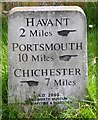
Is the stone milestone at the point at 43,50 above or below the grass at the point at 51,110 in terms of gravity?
above

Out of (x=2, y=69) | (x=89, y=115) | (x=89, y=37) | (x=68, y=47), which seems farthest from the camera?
(x=89, y=37)

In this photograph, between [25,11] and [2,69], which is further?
[2,69]

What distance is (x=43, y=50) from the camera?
4051mm

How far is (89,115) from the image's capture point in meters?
3.81

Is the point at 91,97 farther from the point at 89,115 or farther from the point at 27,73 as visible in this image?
the point at 27,73

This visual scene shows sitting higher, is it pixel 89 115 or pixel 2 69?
pixel 2 69

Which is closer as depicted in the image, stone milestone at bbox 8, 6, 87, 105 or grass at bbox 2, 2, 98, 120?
grass at bbox 2, 2, 98, 120

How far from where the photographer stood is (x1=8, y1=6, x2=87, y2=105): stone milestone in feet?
13.2

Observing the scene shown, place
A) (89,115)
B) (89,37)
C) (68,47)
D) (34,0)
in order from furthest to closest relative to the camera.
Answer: (34,0), (89,37), (68,47), (89,115)

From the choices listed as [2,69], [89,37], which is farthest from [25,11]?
[89,37]

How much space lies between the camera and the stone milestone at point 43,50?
4.03 m

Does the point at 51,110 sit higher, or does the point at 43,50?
the point at 43,50

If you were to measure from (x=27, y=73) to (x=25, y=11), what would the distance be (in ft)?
1.60

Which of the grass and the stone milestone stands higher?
the stone milestone
